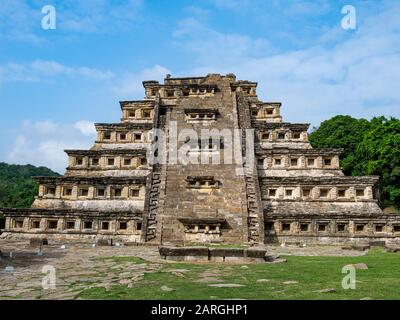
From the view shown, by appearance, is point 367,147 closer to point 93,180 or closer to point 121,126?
point 121,126

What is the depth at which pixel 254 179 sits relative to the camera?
22500mm

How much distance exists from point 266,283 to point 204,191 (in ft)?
43.3

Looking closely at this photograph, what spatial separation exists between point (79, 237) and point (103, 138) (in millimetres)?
8155

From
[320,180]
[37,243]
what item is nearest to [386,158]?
[320,180]

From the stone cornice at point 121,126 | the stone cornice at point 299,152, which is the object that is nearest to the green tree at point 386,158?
the stone cornice at point 299,152

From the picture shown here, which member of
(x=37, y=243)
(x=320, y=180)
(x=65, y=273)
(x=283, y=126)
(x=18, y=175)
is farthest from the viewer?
(x=18, y=175)

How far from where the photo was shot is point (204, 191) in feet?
71.0

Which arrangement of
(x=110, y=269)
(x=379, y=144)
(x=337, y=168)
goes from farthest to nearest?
1. (x=379, y=144)
2. (x=337, y=168)
3. (x=110, y=269)

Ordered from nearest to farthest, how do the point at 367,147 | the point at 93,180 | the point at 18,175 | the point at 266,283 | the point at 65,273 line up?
the point at 266,283 → the point at 65,273 → the point at 93,180 → the point at 367,147 → the point at 18,175

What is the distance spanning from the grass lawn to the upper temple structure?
765cm

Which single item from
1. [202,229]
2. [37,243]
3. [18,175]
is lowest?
[37,243]

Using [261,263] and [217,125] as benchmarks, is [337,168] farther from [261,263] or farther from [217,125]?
[261,263]
